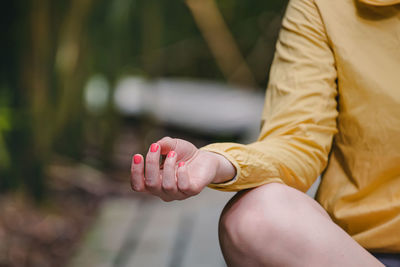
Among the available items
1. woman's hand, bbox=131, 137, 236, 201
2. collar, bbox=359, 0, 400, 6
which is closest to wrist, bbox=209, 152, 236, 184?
woman's hand, bbox=131, 137, 236, 201

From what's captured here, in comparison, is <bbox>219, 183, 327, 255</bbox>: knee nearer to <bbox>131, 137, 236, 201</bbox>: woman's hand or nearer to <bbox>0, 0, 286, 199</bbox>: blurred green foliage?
Answer: <bbox>131, 137, 236, 201</bbox>: woman's hand

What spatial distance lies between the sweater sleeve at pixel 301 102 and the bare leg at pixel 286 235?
0.07m

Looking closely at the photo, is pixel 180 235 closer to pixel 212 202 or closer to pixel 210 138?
pixel 212 202

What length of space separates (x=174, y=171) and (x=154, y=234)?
3.69 feet

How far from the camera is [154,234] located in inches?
71.9

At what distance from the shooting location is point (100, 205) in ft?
7.04

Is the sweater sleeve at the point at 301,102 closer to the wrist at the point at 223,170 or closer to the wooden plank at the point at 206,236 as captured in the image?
the wrist at the point at 223,170

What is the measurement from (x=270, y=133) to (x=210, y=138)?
2202 mm

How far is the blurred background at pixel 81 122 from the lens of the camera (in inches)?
70.4

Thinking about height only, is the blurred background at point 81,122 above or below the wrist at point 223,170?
below

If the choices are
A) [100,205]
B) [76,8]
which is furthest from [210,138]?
[76,8]

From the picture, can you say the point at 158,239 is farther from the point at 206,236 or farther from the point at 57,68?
the point at 57,68

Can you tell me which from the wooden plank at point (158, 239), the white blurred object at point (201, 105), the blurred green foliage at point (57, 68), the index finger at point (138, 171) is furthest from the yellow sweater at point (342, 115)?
the white blurred object at point (201, 105)

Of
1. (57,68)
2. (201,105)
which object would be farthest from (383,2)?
(201,105)
